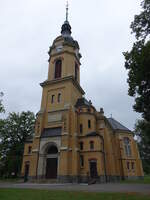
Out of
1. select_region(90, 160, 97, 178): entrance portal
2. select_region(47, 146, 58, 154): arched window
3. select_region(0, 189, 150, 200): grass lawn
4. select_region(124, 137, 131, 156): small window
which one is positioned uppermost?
select_region(124, 137, 131, 156): small window

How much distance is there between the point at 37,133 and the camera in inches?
1253

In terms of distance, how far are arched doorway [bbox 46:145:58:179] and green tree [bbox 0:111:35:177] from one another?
530 inches

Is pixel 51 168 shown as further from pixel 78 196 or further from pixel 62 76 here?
pixel 78 196

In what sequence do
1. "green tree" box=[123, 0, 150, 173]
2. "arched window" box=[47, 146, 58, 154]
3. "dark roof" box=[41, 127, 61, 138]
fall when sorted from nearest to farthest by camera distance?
"green tree" box=[123, 0, 150, 173]
"dark roof" box=[41, 127, 61, 138]
"arched window" box=[47, 146, 58, 154]

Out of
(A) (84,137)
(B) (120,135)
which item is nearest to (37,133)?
(A) (84,137)

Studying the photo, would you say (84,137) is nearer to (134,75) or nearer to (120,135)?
(120,135)

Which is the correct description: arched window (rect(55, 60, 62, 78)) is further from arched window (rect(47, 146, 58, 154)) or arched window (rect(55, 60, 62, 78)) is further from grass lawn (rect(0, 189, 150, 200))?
grass lawn (rect(0, 189, 150, 200))

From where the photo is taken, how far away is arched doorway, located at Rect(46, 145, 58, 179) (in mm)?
28953

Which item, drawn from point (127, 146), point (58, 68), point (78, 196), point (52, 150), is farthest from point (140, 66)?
point (127, 146)

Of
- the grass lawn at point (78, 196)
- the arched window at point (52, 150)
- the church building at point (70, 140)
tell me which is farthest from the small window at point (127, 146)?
the grass lawn at point (78, 196)

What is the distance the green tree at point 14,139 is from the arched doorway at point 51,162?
1345 cm

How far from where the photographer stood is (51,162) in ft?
97.8

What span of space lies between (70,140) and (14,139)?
791 inches

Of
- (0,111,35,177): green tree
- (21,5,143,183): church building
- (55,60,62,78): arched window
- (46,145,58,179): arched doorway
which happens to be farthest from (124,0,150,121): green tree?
(0,111,35,177): green tree
